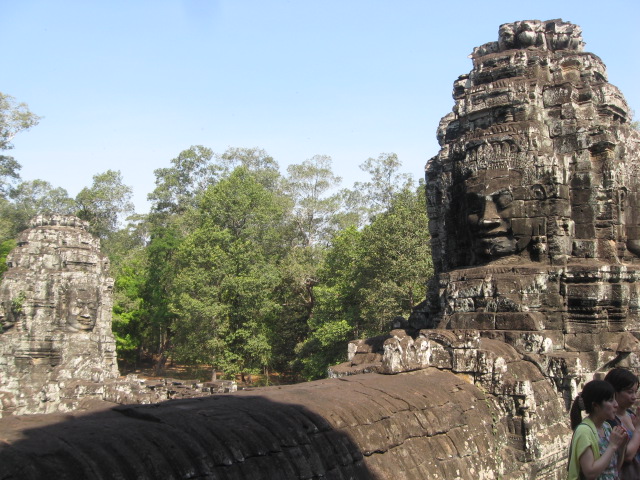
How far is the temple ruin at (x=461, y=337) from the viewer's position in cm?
373

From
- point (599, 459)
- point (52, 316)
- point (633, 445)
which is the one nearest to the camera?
point (599, 459)

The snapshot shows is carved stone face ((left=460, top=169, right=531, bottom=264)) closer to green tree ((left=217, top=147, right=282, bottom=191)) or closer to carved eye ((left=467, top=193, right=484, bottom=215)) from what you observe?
carved eye ((left=467, top=193, right=484, bottom=215))

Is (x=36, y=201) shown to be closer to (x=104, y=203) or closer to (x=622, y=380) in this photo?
(x=104, y=203)

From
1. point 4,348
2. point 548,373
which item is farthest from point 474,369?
point 4,348

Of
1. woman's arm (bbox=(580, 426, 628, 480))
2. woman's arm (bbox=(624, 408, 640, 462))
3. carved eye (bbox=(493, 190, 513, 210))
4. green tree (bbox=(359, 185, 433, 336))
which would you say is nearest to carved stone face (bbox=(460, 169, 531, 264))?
carved eye (bbox=(493, 190, 513, 210))

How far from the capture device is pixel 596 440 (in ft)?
12.0

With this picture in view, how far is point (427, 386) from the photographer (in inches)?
226

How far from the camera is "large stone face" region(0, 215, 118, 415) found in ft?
38.7

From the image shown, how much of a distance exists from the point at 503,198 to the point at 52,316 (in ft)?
29.4

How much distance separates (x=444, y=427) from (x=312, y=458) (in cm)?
173

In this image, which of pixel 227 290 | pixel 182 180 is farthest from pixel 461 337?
pixel 182 180

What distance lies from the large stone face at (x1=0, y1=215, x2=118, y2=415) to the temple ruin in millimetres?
31

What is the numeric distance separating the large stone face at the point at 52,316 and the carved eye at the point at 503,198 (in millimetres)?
7757

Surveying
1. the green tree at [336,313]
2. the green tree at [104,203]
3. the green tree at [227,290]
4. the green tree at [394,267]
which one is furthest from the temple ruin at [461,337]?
the green tree at [104,203]
